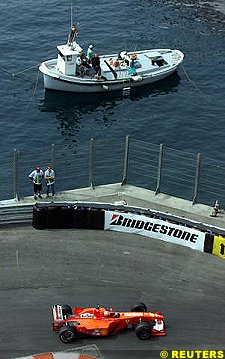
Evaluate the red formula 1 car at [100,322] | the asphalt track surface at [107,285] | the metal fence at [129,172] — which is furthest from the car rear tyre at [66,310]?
the metal fence at [129,172]

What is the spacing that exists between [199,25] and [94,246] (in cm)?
3875

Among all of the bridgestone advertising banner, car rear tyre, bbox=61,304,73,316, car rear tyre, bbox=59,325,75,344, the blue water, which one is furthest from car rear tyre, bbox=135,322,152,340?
the blue water

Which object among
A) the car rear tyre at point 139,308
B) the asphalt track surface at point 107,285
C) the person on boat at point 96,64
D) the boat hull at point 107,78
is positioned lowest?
the boat hull at point 107,78

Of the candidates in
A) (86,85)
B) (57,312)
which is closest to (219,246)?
(57,312)

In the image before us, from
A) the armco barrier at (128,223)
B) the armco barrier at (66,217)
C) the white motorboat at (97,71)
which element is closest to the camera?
the armco barrier at (128,223)

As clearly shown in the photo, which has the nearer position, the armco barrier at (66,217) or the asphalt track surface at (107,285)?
the asphalt track surface at (107,285)

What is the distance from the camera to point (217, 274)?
28.5 metres

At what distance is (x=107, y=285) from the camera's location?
27.6m

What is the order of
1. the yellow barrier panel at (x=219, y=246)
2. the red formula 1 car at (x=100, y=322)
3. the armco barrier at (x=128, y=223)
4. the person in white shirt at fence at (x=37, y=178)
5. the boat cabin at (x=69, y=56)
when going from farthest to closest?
1. the boat cabin at (x=69, y=56)
2. the person in white shirt at fence at (x=37, y=178)
3. the armco barrier at (x=128, y=223)
4. the yellow barrier panel at (x=219, y=246)
5. the red formula 1 car at (x=100, y=322)

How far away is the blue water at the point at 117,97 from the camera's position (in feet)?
161

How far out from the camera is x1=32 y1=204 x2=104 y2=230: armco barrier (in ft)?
99.0

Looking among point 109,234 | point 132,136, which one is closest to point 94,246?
point 109,234

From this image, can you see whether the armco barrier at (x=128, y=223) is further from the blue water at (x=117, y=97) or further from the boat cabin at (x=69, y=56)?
the boat cabin at (x=69, y=56)

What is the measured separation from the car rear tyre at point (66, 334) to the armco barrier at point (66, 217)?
6645mm
